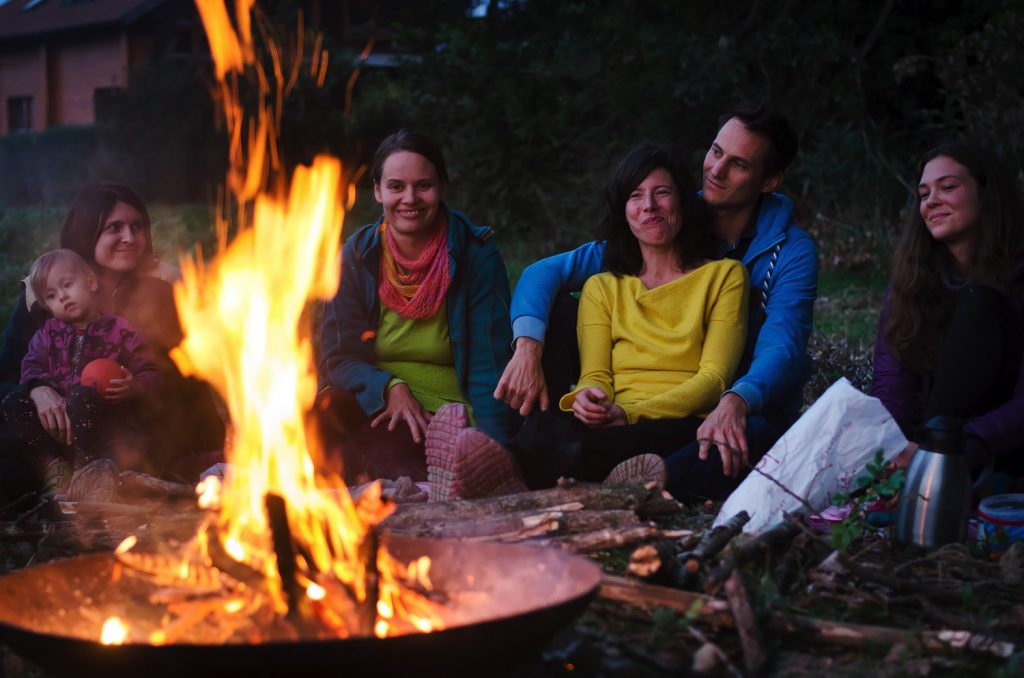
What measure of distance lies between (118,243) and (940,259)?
11.5 ft

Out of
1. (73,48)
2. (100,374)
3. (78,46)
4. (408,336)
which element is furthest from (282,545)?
(73,48)

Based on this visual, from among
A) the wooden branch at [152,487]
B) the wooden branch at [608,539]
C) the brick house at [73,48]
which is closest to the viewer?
the wooden branch at [608,539]

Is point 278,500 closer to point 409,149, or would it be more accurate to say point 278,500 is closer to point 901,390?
point 409,149

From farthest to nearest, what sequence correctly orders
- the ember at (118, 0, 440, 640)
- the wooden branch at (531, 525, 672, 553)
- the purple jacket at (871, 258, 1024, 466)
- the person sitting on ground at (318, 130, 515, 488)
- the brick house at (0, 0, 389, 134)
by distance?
the brick house at (0, 0, 389, 134) → the person sitting on ground at (318, 130, 515, 488) → the purple jacket at (871, 258, 1024, 466) → the wooden branch at (531, 525, 672, 553) → the ember at (118, 0, 440, 640)

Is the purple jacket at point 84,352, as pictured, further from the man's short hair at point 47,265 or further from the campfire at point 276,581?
the campfire at point 276,581

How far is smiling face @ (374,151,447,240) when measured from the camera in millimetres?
4871

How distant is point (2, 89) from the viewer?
30.6m

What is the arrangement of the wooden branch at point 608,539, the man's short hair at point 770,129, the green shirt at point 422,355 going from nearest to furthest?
the wooden branch at point 608,539
the man's short hair at point 770,129
the green shirt at point 422,355

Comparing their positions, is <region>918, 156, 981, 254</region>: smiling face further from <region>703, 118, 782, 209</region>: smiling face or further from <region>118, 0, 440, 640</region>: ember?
<region>118, 0, 440, 640</region>: ember

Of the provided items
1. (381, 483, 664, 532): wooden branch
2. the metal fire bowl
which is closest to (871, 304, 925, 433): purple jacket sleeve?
(381, 483, 664, 532): wooden branch

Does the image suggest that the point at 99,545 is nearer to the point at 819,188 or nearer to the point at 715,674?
the point at 715,674

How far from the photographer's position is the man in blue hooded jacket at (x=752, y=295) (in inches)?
175

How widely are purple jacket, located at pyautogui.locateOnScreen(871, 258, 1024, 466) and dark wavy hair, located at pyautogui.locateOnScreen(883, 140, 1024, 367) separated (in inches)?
2.6

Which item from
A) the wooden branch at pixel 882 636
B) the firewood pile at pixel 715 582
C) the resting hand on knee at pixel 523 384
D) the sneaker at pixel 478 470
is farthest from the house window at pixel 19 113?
the wooden branch at pixel 882 636
